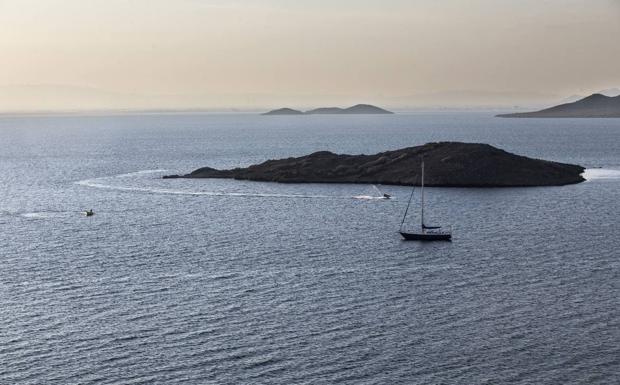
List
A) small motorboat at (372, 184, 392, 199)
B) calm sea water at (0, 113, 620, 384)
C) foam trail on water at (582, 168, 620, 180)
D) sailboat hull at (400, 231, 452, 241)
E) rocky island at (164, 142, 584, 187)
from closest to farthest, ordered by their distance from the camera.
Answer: calm sea water at (0, 113, 620, 384)
sailboat hull at (400, 231, 452, 241)
small motorboat at (372, 184, 392, 199)
rocky island at (164, 142, 584, 187)
foam trail on water at (582, 168, 620, 180)

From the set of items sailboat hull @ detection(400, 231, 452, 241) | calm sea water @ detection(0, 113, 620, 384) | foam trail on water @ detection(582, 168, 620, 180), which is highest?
foam trail on water @ detection(582, 168, 620, 180)

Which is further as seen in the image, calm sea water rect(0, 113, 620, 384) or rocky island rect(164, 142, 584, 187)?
rocky island rect(164, 142, 584, 187)

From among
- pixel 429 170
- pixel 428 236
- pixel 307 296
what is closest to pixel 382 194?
pixel 429 170

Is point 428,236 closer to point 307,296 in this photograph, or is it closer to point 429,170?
point 307,296

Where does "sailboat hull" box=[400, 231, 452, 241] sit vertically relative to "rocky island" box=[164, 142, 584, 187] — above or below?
below

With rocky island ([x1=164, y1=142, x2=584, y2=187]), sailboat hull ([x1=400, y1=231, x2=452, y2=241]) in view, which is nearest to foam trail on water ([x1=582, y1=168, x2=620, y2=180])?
rocky island ([x1=164, y1=142, x2=584, y2=187])

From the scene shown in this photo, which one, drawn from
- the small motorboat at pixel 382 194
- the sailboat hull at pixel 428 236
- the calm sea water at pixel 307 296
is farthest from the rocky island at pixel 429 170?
the sailboat hull at pixel 428 236

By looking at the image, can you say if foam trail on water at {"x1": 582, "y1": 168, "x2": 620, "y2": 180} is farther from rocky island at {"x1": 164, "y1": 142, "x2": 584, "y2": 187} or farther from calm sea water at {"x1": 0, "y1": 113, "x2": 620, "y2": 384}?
calm sea water at {"x1": 0, "y1": 113, "x2": 620, "y2": 384}

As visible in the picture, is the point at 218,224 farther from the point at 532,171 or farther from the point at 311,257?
the point at 532,171
